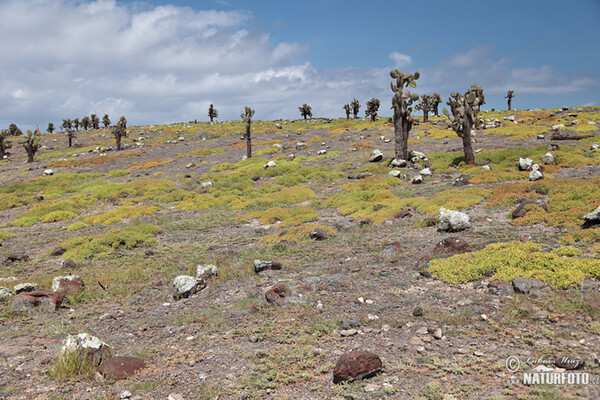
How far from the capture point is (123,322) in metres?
8.74

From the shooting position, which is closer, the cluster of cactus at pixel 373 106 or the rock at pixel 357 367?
the rock at pixel 357 367

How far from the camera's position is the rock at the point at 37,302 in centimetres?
932

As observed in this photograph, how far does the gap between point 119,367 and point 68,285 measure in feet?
19.1

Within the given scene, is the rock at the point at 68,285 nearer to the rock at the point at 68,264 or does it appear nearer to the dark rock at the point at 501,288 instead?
the rock at the point at 68,264

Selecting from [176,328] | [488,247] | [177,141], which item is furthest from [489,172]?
[177,141]

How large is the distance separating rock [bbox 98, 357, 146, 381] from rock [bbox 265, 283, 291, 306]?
328cm

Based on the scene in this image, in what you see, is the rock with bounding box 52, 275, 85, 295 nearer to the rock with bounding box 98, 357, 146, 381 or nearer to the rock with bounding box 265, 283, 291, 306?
the rock with bounding box 98, 357, 146, 381

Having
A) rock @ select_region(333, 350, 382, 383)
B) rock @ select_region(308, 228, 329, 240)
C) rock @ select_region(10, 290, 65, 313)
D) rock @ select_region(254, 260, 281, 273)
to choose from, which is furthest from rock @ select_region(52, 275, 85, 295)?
rock @ select_region(333, 350, 382, 383)

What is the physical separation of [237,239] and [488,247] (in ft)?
35.2

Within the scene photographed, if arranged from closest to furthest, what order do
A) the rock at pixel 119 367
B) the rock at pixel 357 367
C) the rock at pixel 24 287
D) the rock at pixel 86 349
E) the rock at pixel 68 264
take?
the rock at pixel 357 367, the rock at pixel 119 367, the rock at pixel 86 349, the rock at pixel 24 287, the rock at pixel 68 264

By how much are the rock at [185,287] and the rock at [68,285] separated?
126 inches

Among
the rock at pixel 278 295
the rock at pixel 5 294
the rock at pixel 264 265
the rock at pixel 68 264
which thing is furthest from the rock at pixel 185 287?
the rock at pixel 68 264

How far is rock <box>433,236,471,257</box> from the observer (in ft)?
34.1

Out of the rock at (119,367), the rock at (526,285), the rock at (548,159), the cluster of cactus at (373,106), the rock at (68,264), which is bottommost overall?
the rock at (68,264)
